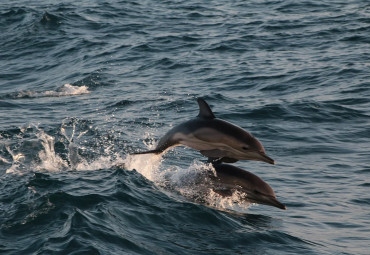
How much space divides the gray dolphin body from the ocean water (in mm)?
234

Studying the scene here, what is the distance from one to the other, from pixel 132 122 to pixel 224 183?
599 cm

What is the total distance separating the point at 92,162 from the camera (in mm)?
12250

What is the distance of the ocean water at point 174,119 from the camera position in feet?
29.5

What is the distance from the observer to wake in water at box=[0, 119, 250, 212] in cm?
1033

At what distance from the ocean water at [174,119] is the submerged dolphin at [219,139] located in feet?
2.34

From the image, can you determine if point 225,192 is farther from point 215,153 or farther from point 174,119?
point 174,119

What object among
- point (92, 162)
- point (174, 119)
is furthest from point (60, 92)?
point (92, 162)

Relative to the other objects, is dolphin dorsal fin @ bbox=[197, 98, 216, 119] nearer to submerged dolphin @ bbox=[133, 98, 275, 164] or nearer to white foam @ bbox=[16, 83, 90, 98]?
submerged dolphin @ bbox=[133, 98, 275, 164]

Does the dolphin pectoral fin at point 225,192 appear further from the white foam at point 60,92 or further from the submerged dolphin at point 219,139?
the white foam at point 60,92

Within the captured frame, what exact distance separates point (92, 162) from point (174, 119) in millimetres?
4108

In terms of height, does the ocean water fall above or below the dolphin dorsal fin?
below

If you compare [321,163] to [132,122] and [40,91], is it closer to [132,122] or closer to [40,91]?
[132,122]

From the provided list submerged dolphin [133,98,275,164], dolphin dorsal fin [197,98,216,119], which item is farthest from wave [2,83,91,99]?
dolphin dorsal fin [197,98,216,119]

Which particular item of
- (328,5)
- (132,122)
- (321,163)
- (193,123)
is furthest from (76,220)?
(328,5)
